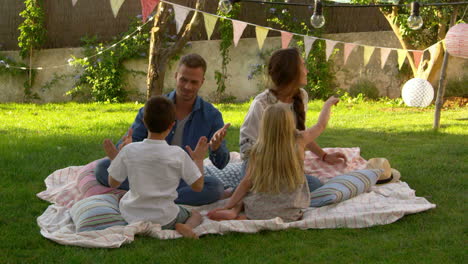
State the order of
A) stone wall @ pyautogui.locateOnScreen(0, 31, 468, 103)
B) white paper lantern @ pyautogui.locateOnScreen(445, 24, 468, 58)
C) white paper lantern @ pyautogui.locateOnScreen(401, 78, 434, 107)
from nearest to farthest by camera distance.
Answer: white paper lantern @ pyautogui.locateOnScreen(445, 24, 468, 58) < white paper lantern @ pyautogui.locateOnScreen(401, 78, 434, 107) < stone wall @ pyautogui.locateOnScreen(0, 31, 468, 103)

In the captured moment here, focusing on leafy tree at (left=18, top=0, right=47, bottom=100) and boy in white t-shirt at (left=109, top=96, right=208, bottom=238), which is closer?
boy in white t-shirt at (left=109, top=96, right=208, bottom=238)

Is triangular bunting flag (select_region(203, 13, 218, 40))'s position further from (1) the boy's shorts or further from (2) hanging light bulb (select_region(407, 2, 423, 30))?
(1) the boy's shorts

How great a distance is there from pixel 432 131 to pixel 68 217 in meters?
5.14

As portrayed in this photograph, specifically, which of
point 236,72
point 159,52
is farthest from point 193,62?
point 236,72

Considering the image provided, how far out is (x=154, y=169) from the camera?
Result: 3.22 m

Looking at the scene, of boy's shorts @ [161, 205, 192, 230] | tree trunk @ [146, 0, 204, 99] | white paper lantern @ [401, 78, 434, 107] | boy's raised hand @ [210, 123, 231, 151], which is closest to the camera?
boy's shorts @ [161, 205, 192, 230]

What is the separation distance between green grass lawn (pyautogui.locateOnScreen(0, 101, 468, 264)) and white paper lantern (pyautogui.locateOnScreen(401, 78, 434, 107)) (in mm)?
320

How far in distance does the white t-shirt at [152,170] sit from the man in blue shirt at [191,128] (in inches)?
26.3

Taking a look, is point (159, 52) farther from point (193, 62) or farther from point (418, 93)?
point (193, 62)

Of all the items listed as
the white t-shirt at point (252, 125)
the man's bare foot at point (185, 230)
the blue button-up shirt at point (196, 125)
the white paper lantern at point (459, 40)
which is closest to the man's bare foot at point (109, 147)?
the man's bare foot at point (185, 230)

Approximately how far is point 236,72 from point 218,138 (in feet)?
25.5

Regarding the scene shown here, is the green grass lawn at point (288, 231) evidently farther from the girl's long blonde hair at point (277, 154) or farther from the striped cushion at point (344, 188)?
the striped cushion at point (344, 188)

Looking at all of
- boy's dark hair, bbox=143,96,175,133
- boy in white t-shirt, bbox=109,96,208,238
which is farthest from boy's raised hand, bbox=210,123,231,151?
boy's dark hair, bbox=143,96,175,133

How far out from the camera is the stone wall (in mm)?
10953
